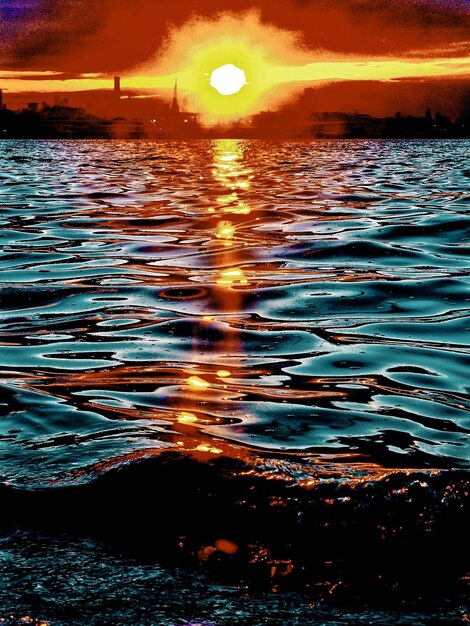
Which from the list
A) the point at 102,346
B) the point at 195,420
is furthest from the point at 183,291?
the point at 195,420

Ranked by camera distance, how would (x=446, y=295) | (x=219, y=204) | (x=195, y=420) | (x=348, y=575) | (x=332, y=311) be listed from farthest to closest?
(x=219, y=204) < (x=446, y=295) < (x=332, y=311) < (x=195, y=420) < (x=348, y=575)

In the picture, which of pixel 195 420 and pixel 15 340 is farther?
pixel 15 340

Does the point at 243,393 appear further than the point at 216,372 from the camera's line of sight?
No

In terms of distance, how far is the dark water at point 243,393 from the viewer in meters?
2.85

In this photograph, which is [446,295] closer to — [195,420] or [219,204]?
[195,420]

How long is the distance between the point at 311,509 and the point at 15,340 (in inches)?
136

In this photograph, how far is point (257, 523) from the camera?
9.69ft

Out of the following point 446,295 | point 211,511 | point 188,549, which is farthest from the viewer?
point 446,295

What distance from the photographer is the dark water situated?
9.36 ft

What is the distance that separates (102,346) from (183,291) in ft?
6.58

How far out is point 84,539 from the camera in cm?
284

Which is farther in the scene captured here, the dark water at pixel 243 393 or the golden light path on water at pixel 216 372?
the golden light path on water at pixel 216 372

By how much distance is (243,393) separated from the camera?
464 cm

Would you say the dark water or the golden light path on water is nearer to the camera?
the dark water
